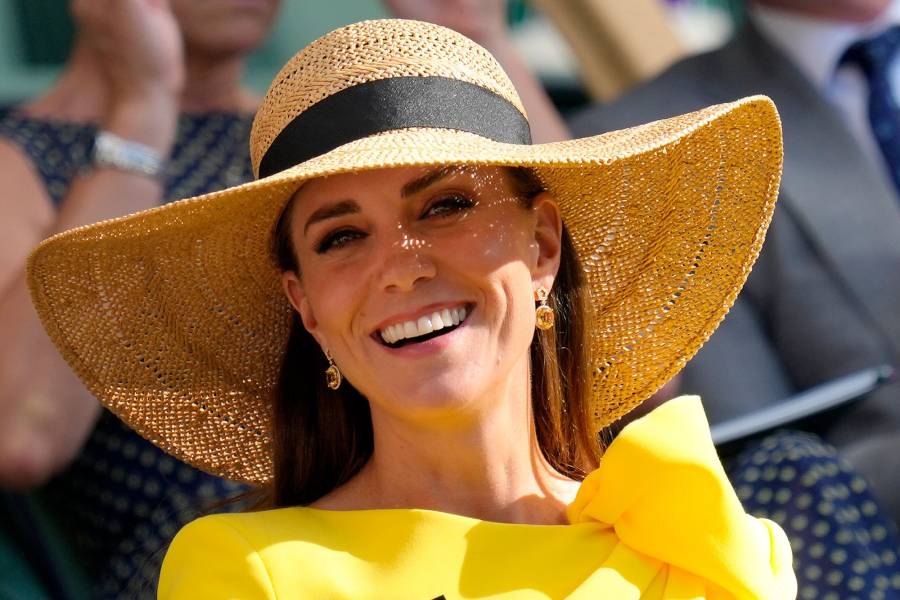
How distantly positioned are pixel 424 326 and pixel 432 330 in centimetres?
1

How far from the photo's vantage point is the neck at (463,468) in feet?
7.38

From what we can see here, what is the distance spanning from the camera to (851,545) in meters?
2.71

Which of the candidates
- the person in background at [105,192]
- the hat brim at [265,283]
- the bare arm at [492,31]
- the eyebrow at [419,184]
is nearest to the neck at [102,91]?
the person in background at [105,192]

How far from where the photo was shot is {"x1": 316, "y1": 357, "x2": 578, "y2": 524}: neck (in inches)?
88.5

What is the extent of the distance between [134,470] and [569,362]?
Result: 0.97 metres

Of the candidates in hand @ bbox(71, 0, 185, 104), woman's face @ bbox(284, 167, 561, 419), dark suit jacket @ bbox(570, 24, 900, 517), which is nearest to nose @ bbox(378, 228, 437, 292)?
woman's face @ bbox(284, 167, 561, 419)

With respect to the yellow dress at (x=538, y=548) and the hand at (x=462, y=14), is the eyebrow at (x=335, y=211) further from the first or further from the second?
the hand at (x=462, y=14)

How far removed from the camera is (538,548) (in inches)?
85.4

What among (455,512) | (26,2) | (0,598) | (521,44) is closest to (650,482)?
(455,512)

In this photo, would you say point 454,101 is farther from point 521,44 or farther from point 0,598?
point 521,44

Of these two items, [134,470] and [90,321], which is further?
[134,470]

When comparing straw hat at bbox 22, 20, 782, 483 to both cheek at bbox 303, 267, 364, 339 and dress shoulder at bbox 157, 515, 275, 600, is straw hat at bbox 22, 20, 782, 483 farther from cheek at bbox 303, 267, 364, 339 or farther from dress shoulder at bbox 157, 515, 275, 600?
dress shoulder at bbox 157, 515, 275, 600

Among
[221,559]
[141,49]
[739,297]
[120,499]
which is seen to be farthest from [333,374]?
[739,297]

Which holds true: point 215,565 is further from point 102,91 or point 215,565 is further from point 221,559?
point 102,91
